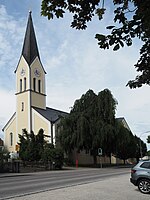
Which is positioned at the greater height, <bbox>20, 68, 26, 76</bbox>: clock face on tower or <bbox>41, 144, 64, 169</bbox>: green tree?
<bbox>20, 68, 26, 76</bbox>: clock face on tower

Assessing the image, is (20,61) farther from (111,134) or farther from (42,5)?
(42,5)

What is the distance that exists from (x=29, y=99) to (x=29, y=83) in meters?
2.91

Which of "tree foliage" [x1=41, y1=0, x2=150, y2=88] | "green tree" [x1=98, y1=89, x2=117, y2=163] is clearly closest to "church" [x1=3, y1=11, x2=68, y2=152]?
"green tree" [x1=98, y1=89, x2=117, y2=163]

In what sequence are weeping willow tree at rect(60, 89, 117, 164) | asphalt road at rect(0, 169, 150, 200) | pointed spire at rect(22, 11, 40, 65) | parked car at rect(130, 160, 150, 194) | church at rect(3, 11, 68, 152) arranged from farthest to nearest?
pointed spire at rect(22, 11, 40, 65) → church at rect(3, 11, 68, 152) → weeping willow tree at rect(60, 89, 117, 164) → parked car at rect(130, 160, 150, 194) → asphalt road at rect(0, 169, 150, 200)

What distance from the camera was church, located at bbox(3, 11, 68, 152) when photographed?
5481 centimetres

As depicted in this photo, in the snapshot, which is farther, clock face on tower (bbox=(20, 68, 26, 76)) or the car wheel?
clock face on tower (bbox=(20, 68, 26, 76))

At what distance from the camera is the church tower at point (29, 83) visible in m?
55.6

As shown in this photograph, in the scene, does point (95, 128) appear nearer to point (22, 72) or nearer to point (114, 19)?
point (22, 72)

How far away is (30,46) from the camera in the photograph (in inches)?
2309

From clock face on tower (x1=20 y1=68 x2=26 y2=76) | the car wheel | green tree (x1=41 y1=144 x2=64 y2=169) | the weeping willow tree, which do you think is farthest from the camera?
clock face on tower (x1=20 y1=68 x2=26 y2=76)

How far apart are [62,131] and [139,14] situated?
4218 centimetres

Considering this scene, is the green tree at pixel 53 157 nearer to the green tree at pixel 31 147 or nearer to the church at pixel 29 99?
the green tree at pixel 31 147

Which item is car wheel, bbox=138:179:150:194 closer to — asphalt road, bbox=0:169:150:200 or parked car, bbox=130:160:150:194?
parked car, bbox=130:160:150:194

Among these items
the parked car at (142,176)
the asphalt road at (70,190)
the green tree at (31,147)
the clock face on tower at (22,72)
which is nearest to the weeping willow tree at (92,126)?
the green tree at (31,147)
